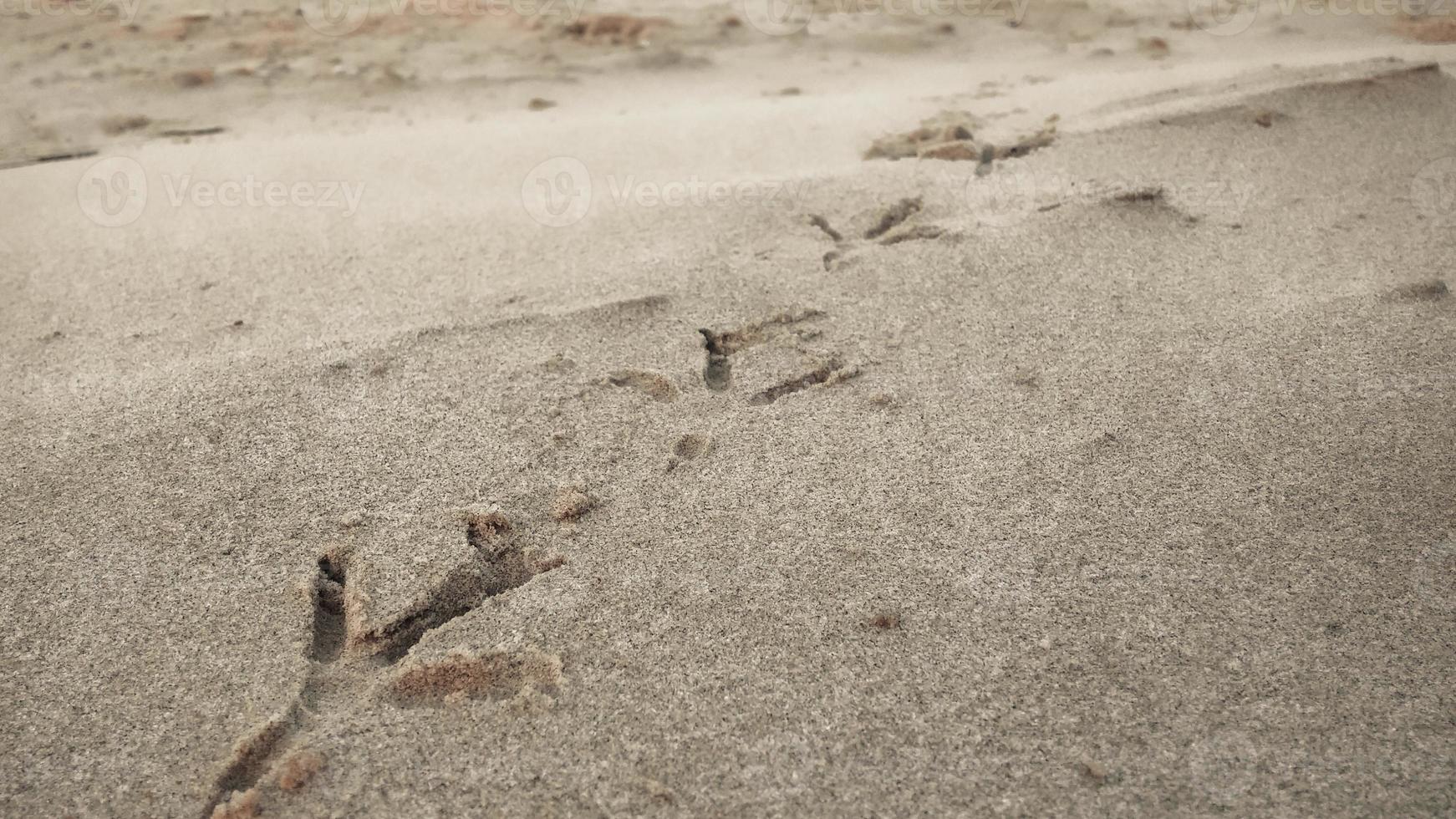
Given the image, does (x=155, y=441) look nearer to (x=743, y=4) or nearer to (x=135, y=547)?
(x=135, y=547)

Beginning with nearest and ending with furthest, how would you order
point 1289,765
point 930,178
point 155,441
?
1. point 1289,765
2. point 155,441
3. point 930,178

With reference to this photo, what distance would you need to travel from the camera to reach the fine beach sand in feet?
3.68

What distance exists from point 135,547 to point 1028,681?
1278 mm

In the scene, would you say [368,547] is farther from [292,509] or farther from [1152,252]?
[1152,252]

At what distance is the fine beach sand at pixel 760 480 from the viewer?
1.12 metres

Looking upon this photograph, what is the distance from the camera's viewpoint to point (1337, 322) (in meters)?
1.80

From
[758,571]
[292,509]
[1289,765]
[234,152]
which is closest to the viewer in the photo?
[1289,765]

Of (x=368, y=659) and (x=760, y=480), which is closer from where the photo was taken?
(x=368, y=659)

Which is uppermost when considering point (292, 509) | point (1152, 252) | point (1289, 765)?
Result: point (1152, 252)

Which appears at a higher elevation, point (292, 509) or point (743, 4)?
point (743, 4)

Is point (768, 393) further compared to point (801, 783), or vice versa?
point (768, 393)

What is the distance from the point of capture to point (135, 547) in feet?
4.71

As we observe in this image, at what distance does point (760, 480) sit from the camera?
1505mm

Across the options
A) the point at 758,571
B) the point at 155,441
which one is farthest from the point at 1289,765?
the point at 155,441
